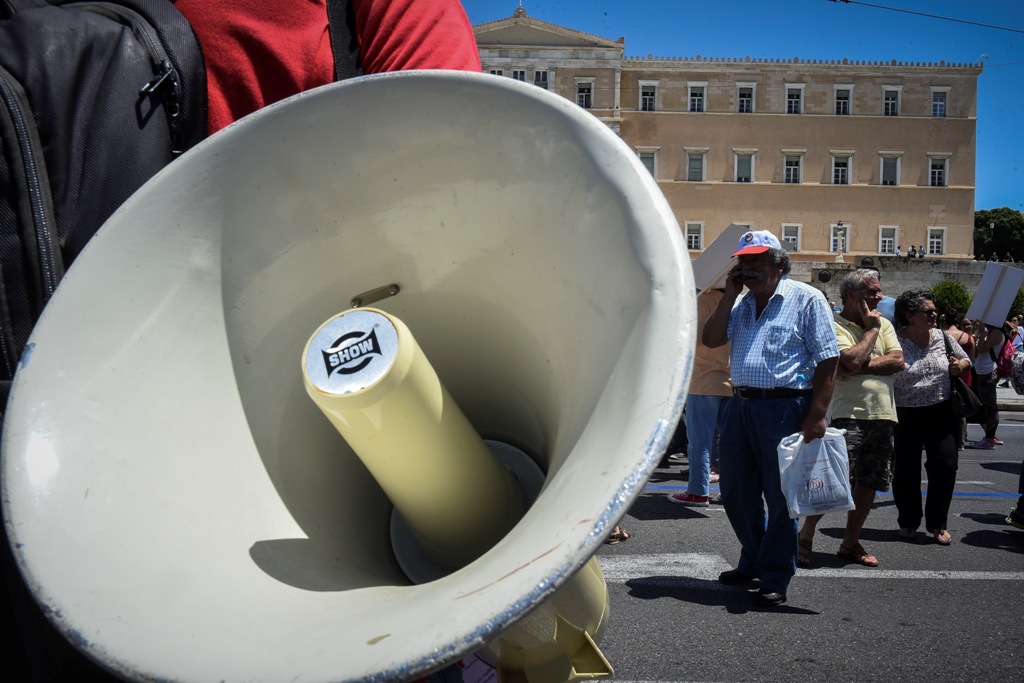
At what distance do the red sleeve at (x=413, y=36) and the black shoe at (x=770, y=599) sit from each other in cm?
316

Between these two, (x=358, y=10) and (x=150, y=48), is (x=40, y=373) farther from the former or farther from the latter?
(x=358, y=10)

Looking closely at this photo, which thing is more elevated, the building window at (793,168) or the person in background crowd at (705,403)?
the person in background crowd at (705,403)

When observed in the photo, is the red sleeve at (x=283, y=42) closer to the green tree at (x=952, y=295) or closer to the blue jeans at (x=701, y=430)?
the blue jeans at (x=701, y=430)

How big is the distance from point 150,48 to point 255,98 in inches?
6.1

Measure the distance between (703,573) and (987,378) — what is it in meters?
6.47

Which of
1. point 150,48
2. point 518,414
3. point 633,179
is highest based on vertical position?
point 150,48

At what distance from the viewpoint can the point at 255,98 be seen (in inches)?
49.6

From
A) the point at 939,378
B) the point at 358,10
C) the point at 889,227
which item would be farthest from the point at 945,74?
the point at 358,10

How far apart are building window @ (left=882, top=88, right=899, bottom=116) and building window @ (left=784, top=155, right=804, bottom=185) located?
5.32 metres

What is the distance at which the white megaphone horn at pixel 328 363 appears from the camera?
0.75 meters

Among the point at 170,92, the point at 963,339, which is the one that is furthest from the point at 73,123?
the point at 963,339

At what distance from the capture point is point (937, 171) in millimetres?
44312

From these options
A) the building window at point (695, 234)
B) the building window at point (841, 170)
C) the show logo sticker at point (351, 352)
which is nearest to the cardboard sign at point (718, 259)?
the show logo sticker at point (351, 352)

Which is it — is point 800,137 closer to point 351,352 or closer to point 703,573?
point 703,573
